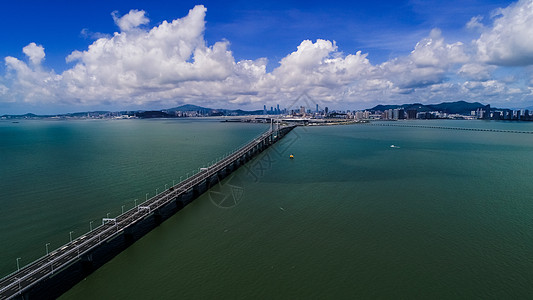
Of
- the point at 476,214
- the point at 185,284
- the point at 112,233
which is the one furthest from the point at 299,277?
the point at 476,214

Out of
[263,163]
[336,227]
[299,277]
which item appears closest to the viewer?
[299,277]

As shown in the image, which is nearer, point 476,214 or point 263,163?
point 476,214

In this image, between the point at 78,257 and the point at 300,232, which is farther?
the point at 300,232

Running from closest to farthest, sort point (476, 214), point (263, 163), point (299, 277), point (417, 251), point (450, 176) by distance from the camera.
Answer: point (299, 277) < point (417, 251) < point (476, 214) < point (450, 176) < point (263, 163)

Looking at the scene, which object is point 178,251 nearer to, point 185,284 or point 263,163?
point 185,284

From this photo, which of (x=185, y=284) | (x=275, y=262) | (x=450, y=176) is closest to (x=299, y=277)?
(x=275, y=262)

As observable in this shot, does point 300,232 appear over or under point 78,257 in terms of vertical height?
under

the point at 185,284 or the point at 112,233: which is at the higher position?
the point at 112,233

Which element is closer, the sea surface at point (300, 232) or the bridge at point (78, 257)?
the bridge at point (78, 257)

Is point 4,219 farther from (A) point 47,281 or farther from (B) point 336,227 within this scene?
(B) point 336,227

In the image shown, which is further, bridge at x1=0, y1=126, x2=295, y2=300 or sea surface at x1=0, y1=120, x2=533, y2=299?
sea surface at x1=0, y1=120, x2=533, y2=299
